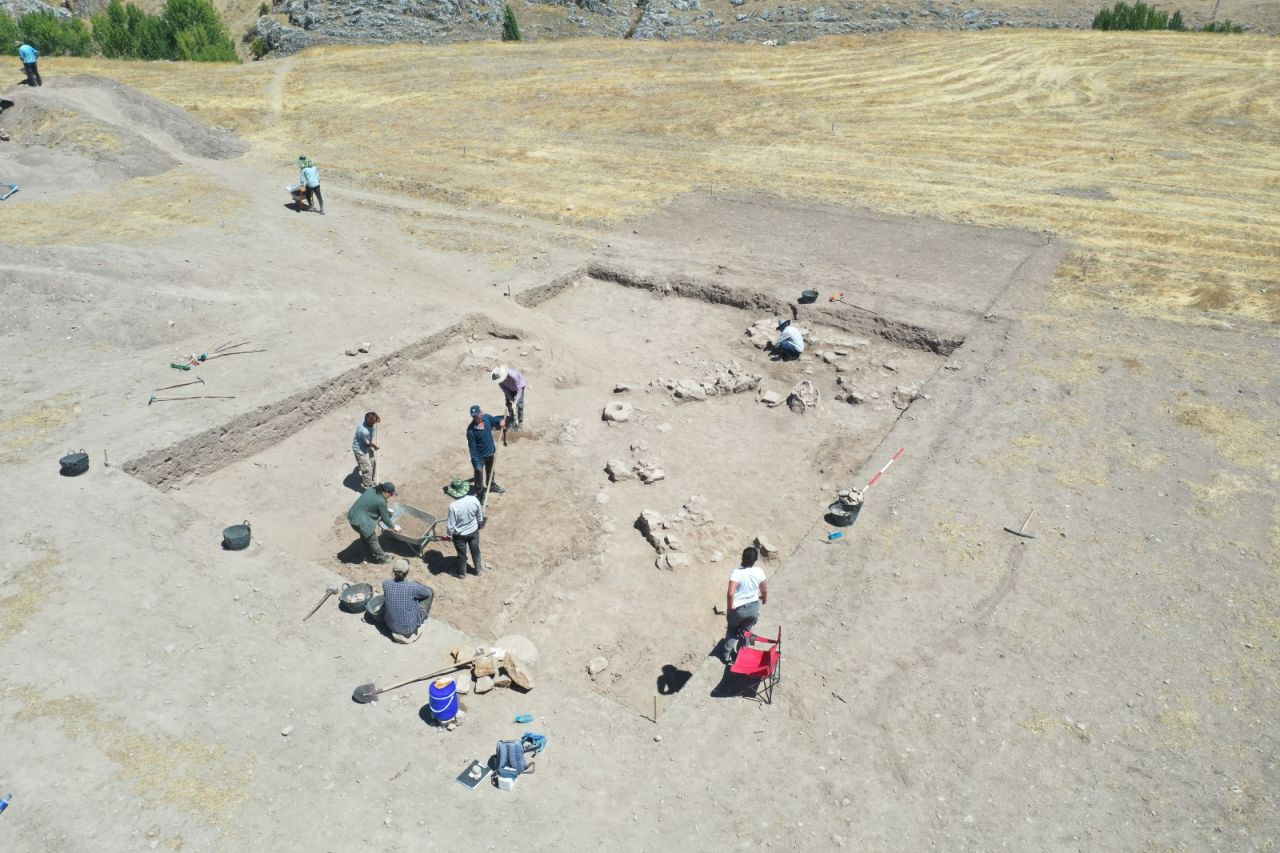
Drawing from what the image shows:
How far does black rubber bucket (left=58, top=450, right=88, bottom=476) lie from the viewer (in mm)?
10445

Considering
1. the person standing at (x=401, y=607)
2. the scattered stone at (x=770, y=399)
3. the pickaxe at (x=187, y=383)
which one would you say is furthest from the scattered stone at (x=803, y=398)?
the pickaxe at (x=187, y=383)

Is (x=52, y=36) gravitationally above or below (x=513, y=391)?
above

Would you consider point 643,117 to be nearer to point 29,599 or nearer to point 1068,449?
point 1068,449

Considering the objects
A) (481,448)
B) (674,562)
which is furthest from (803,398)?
(481,448)

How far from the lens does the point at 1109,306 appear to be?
671 inches

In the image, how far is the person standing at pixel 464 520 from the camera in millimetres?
9602

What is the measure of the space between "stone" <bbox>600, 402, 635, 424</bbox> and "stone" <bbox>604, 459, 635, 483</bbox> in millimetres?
1428

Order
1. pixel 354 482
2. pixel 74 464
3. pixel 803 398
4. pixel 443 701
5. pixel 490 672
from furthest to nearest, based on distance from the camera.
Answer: pixel 803 398, pixel 354 482, pixel 74 464, pixel 490 672, pixel 443 701

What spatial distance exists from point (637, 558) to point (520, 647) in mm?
2272

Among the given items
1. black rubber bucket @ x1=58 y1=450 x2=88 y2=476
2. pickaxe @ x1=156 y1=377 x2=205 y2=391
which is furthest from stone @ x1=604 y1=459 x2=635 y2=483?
black rubber bucket @ x1=58 y1=450 x2=88 y2=476

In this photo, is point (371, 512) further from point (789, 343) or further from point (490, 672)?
point (789, 343)

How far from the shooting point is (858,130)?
31.5 metres

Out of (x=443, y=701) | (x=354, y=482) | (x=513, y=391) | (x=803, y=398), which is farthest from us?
(x=803, y=398)

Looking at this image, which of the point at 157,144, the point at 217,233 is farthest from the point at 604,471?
the point at 157,144
